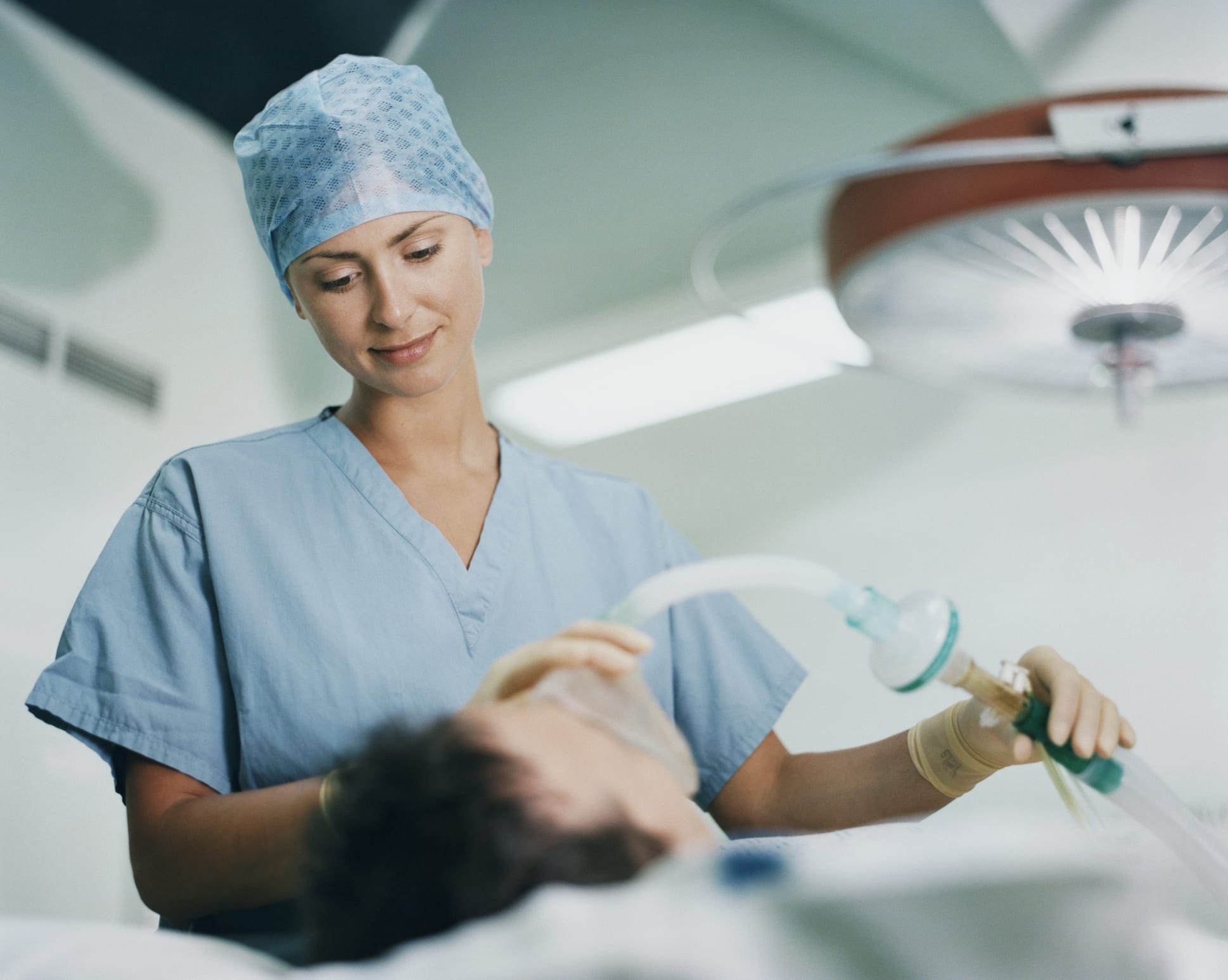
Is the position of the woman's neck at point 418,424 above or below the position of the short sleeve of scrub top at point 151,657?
above

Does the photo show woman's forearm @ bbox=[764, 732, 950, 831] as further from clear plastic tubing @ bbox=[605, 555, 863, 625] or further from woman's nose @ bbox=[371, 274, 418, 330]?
woman's nose @ bbox=[371, 274, 418, 330]

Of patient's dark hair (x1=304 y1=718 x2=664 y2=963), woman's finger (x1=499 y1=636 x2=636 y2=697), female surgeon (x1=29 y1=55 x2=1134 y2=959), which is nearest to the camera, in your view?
patient's dark hair (x1=304 y1=718 x2=664 y2=963)

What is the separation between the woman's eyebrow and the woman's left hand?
78cm

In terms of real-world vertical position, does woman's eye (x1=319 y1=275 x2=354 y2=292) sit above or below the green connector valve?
above

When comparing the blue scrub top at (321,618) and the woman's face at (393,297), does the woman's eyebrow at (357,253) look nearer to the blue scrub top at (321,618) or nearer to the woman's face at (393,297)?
the woman's face at (393,297)

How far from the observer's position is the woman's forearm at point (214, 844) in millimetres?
1023

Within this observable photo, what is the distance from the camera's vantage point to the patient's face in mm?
821

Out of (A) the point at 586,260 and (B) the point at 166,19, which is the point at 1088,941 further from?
(B) the point at 166,19

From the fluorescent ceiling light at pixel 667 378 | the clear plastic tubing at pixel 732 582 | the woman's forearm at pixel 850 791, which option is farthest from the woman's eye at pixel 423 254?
the fluorescent ceiling light at pixel 667 378

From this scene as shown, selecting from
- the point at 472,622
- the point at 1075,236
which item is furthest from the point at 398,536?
the point at 1075,236

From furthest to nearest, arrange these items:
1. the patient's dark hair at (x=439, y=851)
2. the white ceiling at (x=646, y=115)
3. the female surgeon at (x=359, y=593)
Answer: the white ceiling at (x=646, y=115) < the female surgeon at (x=359, y=593) < the patient's dark hair at (x=439, y=851)

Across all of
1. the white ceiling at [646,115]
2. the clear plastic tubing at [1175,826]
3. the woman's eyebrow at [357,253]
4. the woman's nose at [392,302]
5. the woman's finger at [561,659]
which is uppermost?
the white ceiling at [646,115]

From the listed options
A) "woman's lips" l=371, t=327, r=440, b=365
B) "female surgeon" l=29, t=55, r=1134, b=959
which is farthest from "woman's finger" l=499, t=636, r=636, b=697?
"woman's lips" l=371, t=327, r=440, b=365

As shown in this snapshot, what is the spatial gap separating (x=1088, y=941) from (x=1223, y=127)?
61 cm
